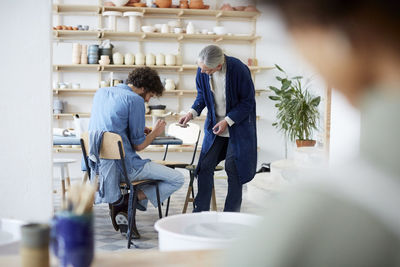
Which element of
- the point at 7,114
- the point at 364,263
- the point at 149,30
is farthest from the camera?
the point at 149,30

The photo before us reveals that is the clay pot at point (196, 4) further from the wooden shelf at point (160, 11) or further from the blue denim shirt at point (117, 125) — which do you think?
the blue denim shirt at point (117, 125)

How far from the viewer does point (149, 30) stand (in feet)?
22.9

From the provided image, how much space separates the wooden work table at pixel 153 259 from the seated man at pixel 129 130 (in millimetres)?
2480

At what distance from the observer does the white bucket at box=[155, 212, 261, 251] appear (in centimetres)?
94

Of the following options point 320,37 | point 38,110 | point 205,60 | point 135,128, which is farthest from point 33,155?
point 320,37

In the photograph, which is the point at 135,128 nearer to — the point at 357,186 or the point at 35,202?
the point at 35,202

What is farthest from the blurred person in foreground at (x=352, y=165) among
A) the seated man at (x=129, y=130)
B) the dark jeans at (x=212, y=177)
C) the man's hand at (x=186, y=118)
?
the man's hand at (x=186, y=118)

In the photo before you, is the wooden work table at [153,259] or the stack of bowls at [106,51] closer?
the wooden work table at [153,259]

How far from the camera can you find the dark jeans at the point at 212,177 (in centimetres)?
371

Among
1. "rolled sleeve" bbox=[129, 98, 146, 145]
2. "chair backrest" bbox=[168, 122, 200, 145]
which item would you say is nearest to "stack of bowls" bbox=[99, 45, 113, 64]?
"chair backrest" bbox=[168, 122, 200, 145]

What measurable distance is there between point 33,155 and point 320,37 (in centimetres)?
246

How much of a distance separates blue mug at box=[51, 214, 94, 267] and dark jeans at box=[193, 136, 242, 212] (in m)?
2.88

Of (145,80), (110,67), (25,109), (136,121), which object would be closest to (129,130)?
(136,121)

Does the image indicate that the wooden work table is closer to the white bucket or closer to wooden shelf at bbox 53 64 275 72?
the white bucket
